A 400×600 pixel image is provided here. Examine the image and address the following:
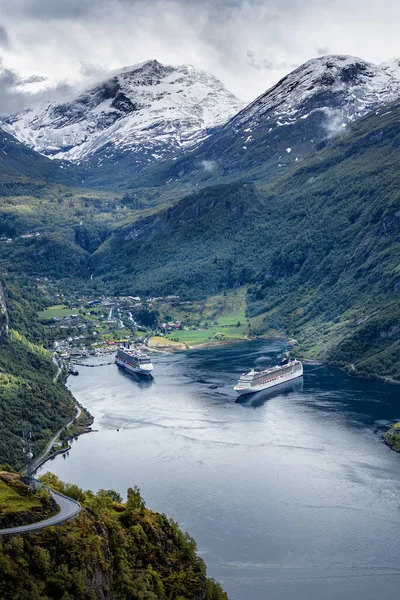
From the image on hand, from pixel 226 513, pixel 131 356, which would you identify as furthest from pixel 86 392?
pixel 226 513

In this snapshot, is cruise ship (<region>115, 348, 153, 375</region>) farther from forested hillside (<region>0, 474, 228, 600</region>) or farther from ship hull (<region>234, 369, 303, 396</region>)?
forested hillside (<region>0, 474, 228, 600</region>)

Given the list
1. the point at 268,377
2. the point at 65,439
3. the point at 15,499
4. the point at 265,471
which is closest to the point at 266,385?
the point at 268,377

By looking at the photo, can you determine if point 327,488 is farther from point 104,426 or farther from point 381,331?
point 381,331

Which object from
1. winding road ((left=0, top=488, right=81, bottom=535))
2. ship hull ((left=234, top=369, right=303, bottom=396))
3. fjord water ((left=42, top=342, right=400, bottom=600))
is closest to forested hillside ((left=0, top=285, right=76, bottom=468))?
fjord water ((left=42, top=342, right=400, bottom=600))

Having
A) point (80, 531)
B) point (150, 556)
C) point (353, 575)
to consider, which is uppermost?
point (80, 531)

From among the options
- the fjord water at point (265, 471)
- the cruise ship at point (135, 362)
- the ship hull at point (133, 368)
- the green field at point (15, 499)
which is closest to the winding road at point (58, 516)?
the green field at point (15, 499)

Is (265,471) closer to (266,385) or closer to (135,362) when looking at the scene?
(266,385)

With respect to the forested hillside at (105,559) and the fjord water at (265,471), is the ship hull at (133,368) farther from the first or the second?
the forested hillside at (105,559)
